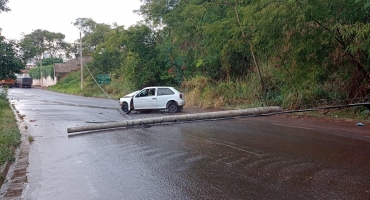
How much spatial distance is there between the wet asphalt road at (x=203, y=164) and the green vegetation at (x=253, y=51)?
3563mm

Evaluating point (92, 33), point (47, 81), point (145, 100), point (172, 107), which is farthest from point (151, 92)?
point (47, 81)

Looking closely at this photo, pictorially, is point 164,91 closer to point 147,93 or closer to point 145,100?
point 147,93

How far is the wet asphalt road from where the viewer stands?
18.1 feet

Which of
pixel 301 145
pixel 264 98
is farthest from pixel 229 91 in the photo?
pixel 301 145

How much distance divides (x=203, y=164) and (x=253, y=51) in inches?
521

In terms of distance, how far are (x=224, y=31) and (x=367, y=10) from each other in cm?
961

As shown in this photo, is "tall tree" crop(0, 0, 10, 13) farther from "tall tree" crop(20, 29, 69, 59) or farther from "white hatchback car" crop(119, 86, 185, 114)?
"tall tree" crop(20, 29, 69, 59)

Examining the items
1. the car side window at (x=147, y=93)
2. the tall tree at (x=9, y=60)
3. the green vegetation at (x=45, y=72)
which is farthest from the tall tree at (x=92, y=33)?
the car side window at (x=147, y=93)

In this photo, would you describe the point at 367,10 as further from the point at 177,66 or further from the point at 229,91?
the point at 177,66

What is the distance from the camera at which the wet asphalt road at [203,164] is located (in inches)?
218

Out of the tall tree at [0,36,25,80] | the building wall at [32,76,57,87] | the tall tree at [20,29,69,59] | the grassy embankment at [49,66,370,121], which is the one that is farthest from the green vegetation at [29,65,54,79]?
the grassy embankment at [49,66,370,121]

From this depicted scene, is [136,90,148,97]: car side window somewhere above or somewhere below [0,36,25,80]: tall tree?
below

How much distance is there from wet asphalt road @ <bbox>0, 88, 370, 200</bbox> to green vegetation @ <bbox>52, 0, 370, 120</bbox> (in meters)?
3.56

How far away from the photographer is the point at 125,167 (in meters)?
7.22
